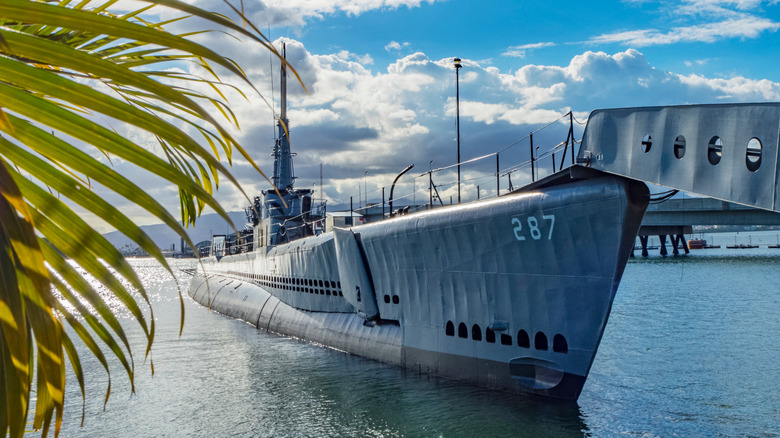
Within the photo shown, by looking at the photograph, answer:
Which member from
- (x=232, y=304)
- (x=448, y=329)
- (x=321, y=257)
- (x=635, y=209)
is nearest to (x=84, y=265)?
(x=635, y=209)

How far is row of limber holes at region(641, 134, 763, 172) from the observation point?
6.36 meters

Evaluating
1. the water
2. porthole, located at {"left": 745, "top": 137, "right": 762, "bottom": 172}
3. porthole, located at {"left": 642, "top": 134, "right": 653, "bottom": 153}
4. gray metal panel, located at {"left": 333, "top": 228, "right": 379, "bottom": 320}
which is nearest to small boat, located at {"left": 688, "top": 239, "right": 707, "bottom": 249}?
the water

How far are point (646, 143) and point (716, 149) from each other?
4.22 feet

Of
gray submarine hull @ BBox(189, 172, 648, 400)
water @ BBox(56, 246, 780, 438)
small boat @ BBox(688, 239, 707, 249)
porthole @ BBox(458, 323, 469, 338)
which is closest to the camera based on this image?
gray submarine hull @ BBox(189, 172, 648, 400)

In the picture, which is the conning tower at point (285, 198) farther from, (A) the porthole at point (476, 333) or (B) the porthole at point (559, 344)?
(B) the porthole at point (559, 344)

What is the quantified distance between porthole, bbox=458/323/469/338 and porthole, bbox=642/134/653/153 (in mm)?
5285

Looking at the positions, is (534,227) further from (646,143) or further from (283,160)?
(283,160)

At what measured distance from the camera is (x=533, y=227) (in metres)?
10.5

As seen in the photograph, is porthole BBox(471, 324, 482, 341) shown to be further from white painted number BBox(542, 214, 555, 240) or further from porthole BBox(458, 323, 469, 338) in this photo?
white painted number BBox(542, 214, 555, 240)

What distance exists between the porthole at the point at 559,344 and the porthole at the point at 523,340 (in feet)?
1.76

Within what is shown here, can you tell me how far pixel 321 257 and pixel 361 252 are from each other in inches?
112

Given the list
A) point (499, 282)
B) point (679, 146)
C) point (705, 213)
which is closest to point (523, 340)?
point (499, 282)

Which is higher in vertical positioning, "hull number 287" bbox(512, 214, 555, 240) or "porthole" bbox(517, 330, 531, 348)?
"hull number 287" bbox(512, 214, 555, 240)

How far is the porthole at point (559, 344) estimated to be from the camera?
10053 mm
